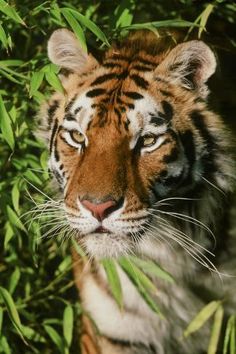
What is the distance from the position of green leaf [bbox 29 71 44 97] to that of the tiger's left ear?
0.32 meters

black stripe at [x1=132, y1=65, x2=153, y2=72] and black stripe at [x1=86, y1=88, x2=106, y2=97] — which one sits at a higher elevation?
black stripe at [x1=132, y1=65, x2=153, y2=72]

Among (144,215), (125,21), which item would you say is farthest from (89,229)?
(125,21)

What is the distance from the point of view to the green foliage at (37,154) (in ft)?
6.63

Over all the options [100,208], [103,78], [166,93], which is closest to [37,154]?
[103,78]

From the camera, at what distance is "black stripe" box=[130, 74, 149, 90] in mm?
2047

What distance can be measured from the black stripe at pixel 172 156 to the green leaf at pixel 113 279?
327mm

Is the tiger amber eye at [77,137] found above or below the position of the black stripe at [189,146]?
above

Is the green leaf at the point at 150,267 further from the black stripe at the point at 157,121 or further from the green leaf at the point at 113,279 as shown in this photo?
the black stripe at the point at 157,121

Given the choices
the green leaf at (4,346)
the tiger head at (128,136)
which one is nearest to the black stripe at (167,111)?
the tiger head at (128,136)

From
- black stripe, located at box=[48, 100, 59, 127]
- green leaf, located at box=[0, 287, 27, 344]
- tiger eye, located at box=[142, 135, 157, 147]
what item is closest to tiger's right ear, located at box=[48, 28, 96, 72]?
black stripe, located at box=[48, 100, 59, 127]

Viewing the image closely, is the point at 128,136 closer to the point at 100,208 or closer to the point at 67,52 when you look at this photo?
the point at 100,208

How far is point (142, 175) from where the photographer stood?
1.92 meters

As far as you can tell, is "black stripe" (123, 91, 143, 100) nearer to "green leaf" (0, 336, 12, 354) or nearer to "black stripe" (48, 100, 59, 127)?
"black stripe" (48, 100, 59, 127)

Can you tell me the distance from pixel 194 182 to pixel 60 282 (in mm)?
978
